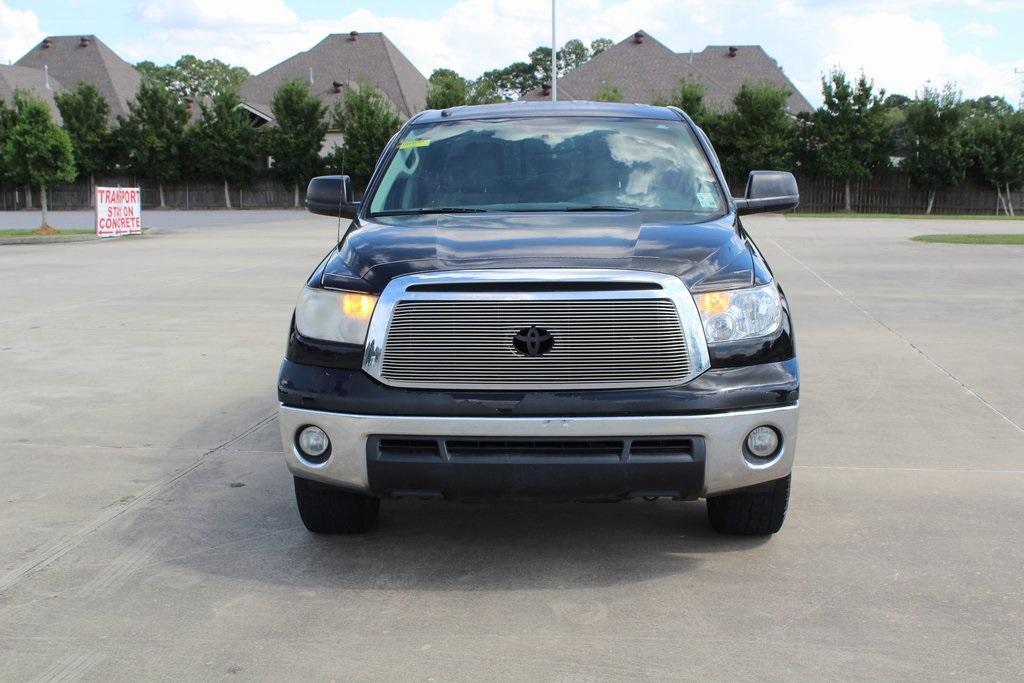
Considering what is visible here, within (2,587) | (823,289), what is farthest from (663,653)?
(823,289)

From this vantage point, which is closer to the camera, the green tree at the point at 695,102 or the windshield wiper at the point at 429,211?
the windshield wiper at the point at 429,211

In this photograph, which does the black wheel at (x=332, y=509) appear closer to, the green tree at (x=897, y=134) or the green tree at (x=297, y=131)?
the green tree at (x=897, y=134)

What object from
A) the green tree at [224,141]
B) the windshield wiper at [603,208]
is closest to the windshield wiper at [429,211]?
the windshield wiper at [603,208]

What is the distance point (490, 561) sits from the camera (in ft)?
15.0

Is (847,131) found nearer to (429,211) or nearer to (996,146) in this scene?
(996,146)

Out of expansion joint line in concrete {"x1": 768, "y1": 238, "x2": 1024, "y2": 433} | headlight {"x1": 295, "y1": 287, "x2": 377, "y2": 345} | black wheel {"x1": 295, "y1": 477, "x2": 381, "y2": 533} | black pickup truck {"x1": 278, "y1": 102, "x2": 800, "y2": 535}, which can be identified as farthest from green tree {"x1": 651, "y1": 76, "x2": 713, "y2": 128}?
headlight {"x1": 295, "y1": 287, "x2": 377, "y2": 345}

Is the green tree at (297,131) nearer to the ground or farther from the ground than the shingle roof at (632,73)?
nearer to the ground

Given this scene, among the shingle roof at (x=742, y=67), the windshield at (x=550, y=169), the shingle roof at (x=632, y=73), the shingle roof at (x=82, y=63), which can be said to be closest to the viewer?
the windshield at (x=550, y=169)

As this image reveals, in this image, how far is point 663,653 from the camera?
3.69 metres

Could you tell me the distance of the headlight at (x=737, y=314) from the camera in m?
4.17

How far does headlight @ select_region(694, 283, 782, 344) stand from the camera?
164 inches

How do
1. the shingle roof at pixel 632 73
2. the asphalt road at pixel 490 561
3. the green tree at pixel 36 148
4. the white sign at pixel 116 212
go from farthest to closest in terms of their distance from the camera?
the shingle roof at pixel 632 73 < the green tree at pixel 36 148 < the white sign at pixel 116 212 < the asphalt road at pixel 490 561

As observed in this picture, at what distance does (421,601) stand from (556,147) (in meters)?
2.53

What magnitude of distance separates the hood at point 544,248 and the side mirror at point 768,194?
1.06m
